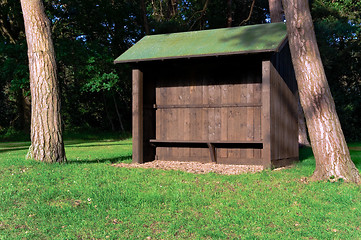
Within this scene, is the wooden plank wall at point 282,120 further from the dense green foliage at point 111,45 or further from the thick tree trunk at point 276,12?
the dense green foliage at point 111,45

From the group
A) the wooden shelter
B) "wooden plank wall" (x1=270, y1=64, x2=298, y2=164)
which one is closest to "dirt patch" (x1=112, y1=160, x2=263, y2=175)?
the wooden shelter

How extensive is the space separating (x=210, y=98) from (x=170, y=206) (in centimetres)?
555

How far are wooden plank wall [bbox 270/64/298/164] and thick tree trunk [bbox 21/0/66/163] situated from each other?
5317 mm

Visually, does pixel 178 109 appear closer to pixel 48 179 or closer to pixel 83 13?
pixel 48 179

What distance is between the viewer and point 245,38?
10328mm

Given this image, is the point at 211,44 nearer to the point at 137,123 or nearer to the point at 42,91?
the point at 137,123

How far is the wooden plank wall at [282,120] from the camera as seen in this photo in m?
9.68

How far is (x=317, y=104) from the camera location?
25.5ft

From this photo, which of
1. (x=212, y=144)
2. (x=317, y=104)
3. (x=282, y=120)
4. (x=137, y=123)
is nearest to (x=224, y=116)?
(x=212, y=144)

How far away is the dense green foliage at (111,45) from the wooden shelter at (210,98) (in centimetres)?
955

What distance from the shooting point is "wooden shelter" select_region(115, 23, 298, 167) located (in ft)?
33.5

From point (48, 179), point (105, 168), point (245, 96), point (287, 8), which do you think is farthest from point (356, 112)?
point (48, 179)

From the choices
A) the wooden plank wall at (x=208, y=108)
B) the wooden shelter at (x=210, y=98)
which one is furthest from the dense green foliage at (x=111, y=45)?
the wooden plank wall at (x=208, y=108)

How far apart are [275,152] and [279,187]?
2703mm
